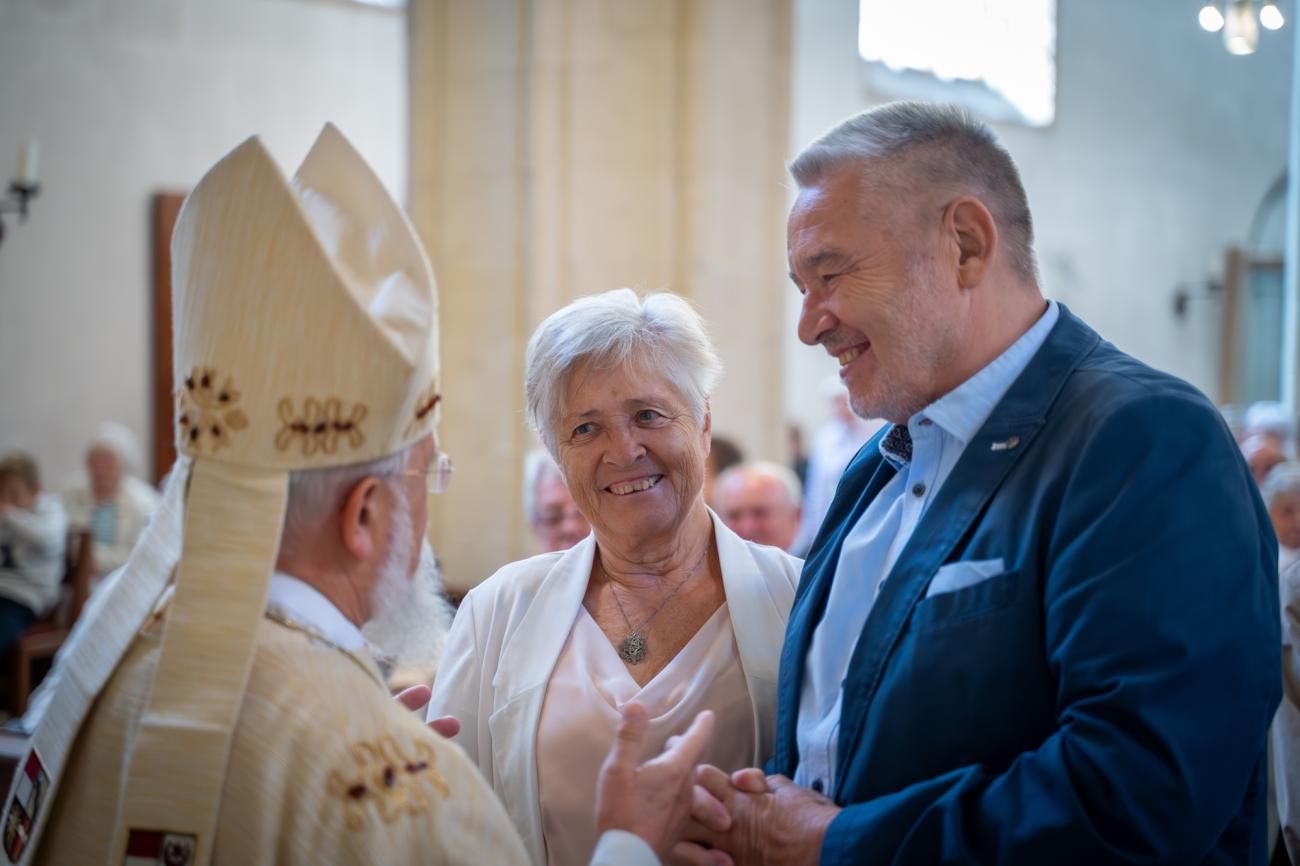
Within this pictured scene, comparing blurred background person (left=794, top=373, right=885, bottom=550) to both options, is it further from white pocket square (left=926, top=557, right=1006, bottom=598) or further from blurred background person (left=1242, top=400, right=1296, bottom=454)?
white pocket square (left=926, top=557, right=1006, bottom=598)

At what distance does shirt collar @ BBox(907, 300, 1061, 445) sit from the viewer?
1973mm

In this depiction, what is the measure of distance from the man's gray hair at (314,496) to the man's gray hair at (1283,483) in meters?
4.47

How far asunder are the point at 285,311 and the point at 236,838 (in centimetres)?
65

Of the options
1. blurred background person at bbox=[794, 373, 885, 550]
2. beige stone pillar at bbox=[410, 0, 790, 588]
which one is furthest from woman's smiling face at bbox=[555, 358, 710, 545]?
blurred background person at bbox=[794, 373, 885, 550]

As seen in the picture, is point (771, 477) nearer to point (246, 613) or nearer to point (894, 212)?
point (894, 212)

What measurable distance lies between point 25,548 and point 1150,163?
1507cm

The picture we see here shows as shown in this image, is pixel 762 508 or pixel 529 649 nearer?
pixel 529 649

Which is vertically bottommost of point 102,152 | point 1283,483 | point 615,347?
point 1283,483

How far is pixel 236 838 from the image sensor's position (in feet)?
5.16

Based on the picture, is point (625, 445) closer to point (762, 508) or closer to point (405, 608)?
point (405, 608)

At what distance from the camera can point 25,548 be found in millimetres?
7812

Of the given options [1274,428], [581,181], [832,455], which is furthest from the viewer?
[832,455]

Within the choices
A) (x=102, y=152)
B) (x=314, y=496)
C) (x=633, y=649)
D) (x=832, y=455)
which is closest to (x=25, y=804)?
(x=314, y=496)

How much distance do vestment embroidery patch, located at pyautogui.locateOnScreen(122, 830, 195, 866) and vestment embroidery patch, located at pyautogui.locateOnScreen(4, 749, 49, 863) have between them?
0.61 ft
